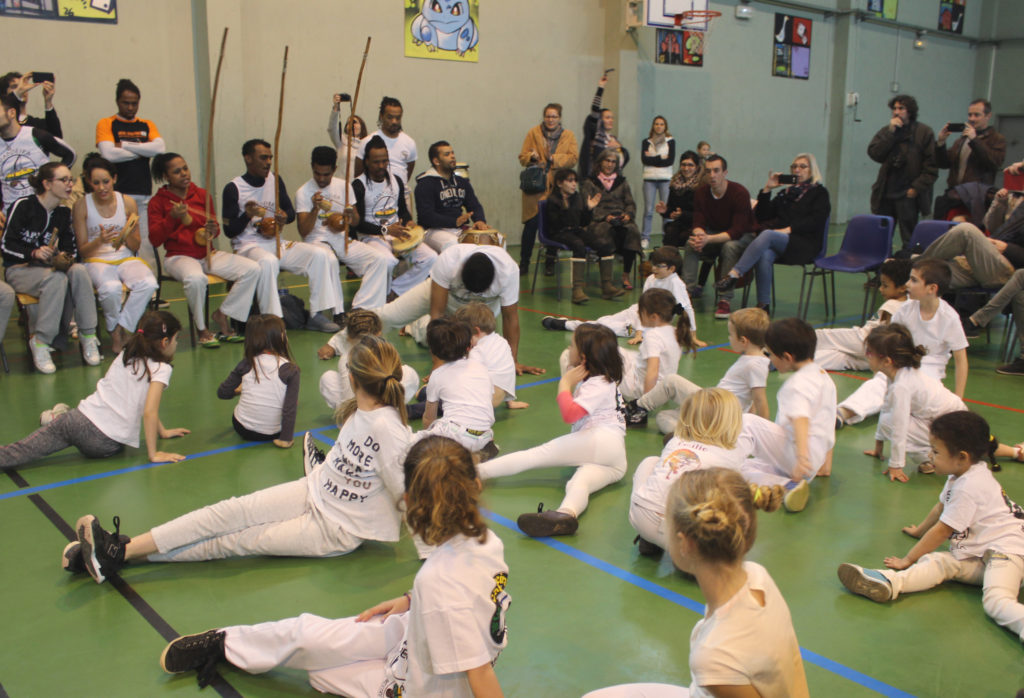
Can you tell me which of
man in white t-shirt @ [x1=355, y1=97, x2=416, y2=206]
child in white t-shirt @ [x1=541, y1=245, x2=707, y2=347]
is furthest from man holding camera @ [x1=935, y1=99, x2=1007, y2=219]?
man in white t-shirt @ [x1=355, y1=97, x2=416, y2=206]

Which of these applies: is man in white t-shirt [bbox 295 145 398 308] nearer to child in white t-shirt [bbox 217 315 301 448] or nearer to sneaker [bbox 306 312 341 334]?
sneaker [bbox 306 312 341 334]

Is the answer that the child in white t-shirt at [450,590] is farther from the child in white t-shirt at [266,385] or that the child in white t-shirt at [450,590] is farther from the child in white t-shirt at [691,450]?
the child in white t-shirt at [266,385]

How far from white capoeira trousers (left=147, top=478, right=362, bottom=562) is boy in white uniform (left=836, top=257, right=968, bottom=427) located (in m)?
2.90

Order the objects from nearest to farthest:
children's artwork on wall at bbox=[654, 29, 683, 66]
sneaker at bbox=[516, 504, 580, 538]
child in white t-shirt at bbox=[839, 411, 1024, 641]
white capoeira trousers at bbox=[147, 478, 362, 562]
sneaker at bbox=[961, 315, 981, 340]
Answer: child in white t-shirt at bbox=[839, 411, 1024, 641] < white capoeira trousers at bbox=[147, 478, 362, 562] < sneaker at bbox=[516, 504, 580, 538] < sneaker at bbox=[961, 315, 981, 340] < children's artwork on wall at bbox=[654, 29, 683, 66]

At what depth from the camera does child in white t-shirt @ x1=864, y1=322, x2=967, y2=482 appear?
3826 mm

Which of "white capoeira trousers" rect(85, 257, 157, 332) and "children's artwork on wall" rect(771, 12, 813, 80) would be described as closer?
"white capoeira trousers" rect(85, 257, 157, 332)

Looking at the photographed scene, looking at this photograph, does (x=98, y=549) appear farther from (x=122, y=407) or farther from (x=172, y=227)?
(x=172, y=227)

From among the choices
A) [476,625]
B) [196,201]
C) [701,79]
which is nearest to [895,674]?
[476,625]

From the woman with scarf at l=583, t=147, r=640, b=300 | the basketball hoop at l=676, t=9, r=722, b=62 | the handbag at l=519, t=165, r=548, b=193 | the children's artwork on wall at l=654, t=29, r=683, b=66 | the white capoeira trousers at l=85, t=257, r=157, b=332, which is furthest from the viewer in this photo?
the children's artwork on wall at l=654, t=29, r=683, b=66

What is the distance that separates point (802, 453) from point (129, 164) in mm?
6164

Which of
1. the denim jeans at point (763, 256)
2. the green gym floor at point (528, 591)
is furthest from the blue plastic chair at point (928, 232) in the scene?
the green gym floor at point (528, 591)

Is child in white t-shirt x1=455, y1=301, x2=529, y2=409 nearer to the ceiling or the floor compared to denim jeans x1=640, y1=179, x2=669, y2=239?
nearer to the floor

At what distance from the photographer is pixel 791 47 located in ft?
47.3

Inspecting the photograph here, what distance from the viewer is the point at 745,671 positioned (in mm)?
1646
